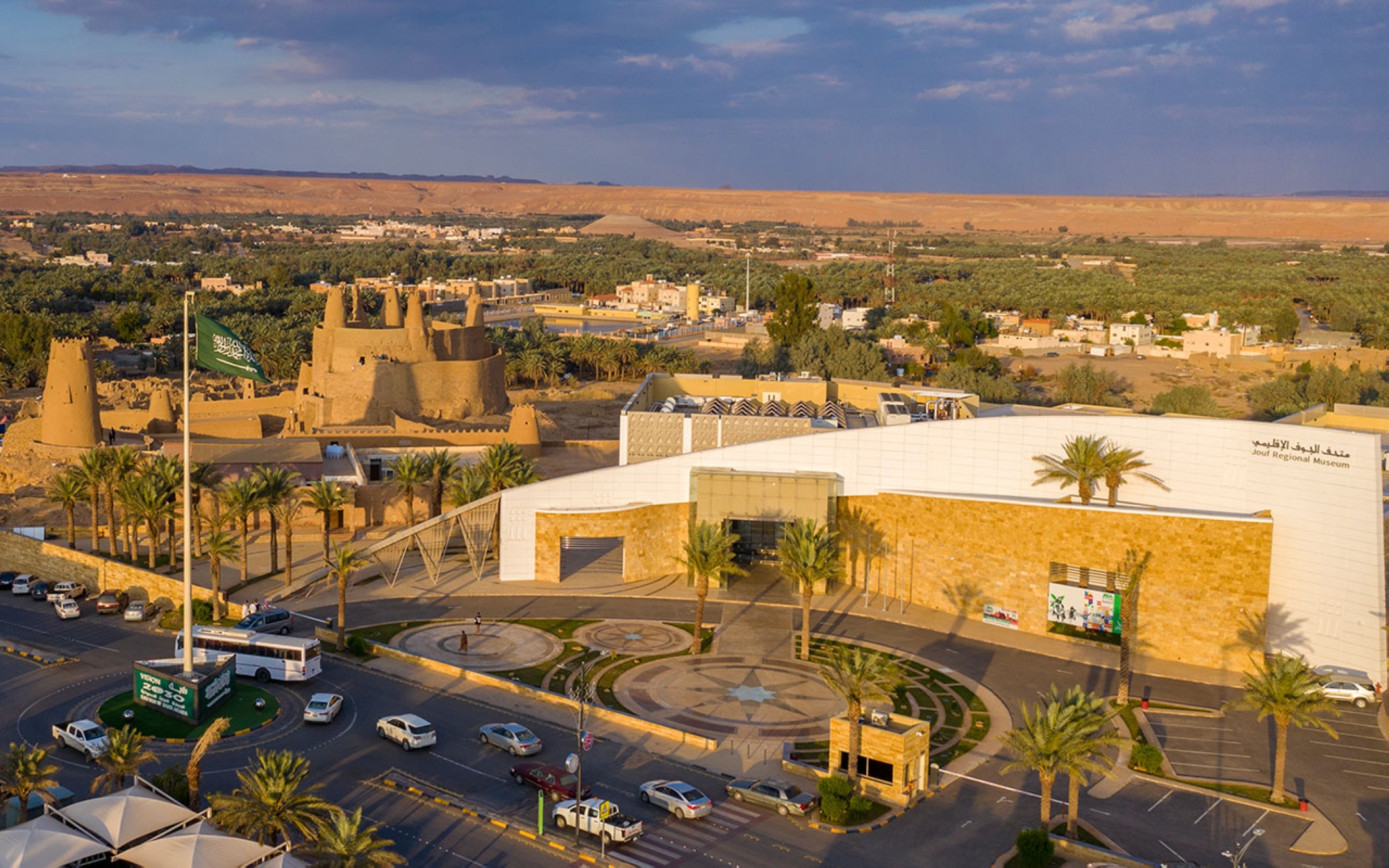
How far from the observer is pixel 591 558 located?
2106 inches

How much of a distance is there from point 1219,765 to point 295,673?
26375mm

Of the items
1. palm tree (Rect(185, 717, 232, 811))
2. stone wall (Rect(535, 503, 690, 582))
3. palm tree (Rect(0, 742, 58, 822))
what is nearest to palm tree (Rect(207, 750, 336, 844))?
palm tree (Rect(185, 717, 232, 811))

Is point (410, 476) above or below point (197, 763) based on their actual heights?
above

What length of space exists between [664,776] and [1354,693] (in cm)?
2191

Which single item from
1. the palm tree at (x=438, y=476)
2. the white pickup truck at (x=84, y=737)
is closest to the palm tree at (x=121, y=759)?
the white pickup truck at (x=84, y=737)

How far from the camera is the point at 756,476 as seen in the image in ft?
160

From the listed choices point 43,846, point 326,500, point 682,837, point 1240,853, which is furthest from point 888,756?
point 326,500

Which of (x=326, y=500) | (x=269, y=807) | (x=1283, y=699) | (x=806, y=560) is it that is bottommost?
(x=269, y=807)

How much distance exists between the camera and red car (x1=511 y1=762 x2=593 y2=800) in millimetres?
30453

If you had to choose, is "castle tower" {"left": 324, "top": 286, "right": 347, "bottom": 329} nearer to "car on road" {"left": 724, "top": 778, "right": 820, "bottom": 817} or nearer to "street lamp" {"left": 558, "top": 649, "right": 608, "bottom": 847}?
"street lamp" {"left": 558, "top": 649, "right": 608, "bottom": 847}

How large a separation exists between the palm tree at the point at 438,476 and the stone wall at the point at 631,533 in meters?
5.95

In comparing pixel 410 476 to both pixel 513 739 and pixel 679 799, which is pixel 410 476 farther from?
pixel 679 799

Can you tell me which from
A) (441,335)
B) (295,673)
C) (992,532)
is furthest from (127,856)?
(441,335)

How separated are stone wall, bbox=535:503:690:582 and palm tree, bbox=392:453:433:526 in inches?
267
